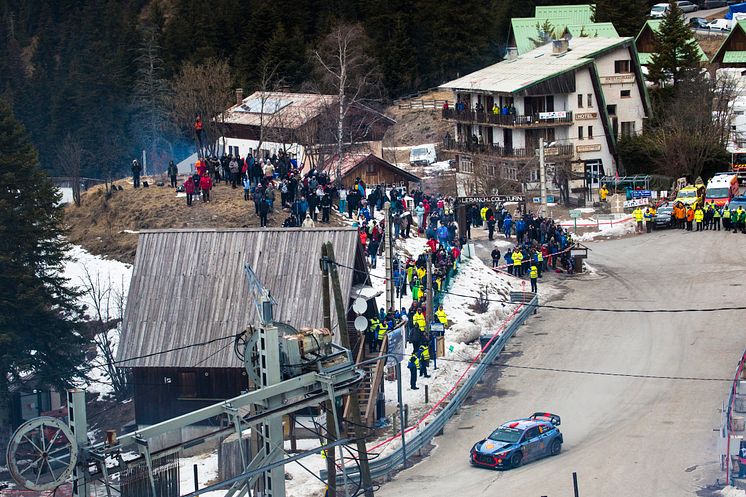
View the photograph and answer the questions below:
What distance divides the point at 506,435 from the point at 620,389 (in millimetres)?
6816

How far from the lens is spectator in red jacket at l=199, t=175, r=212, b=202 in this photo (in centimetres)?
5359

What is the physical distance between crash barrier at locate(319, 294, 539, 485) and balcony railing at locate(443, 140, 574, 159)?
25.5 metres

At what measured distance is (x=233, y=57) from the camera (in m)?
99.1

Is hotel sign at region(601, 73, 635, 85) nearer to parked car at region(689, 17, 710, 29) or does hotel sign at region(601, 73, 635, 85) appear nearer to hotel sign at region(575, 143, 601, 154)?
hotel sign at region(575, 143, 601, 154)

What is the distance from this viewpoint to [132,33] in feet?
327

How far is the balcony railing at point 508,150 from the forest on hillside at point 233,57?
13.5 meters

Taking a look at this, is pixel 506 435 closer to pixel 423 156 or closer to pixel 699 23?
pixel 423 156

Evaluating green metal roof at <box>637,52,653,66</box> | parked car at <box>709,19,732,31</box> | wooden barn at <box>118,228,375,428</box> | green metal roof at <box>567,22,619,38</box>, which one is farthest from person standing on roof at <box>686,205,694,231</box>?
parked car at <box>709,19,732,31</box>

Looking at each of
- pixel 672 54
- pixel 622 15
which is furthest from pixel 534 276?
pixel 622 15

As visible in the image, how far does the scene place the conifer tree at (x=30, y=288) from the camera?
42688 millimetres

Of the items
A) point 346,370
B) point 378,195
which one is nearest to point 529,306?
point 378,195

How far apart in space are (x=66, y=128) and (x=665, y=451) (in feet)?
237

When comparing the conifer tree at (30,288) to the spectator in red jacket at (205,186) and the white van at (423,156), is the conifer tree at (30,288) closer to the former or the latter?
the spectator in red jacket at (205,186)

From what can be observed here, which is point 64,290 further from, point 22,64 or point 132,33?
point 22,64
